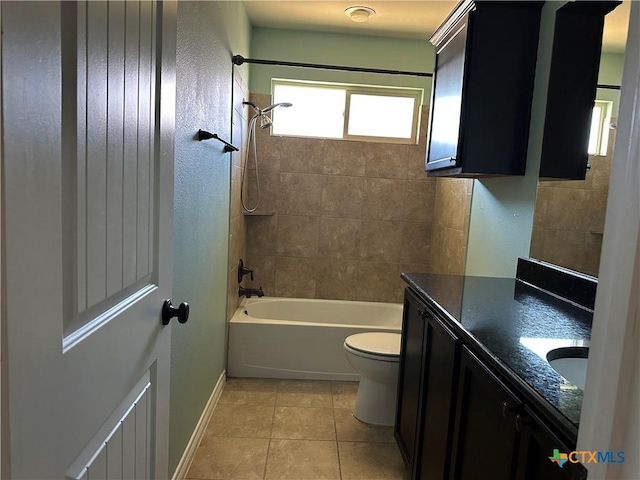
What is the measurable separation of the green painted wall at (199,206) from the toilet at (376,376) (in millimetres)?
848

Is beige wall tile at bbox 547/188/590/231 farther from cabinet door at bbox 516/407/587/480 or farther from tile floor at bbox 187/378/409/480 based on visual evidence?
tile floor at bbox 187/378/409/480

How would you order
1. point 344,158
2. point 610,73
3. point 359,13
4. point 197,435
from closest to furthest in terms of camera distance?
point 610,73
point 197,435
point 359,13
point 344,158

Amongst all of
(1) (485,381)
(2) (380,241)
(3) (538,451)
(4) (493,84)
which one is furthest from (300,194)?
(3) (538,451)

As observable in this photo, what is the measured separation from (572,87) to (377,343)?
1.60m

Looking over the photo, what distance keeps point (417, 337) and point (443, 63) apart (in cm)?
146

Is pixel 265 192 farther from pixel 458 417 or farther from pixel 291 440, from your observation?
pixel 458 417

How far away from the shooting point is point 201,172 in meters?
1.95

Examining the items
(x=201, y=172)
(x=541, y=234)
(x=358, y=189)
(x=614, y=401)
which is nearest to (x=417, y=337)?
(x=541, y=234)

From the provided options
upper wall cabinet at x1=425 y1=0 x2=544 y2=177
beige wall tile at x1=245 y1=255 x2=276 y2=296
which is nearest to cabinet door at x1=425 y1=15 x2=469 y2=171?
upper wall cabinet at x1=425 y1=0 x2=544 y2=177

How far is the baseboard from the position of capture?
6.11 feet

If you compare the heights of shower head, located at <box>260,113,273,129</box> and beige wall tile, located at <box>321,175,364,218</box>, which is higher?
shower head, located at <box>260,113,273,129</box>

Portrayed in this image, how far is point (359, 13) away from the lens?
9.50 feet

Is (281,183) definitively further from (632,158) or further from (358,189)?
(632,158)

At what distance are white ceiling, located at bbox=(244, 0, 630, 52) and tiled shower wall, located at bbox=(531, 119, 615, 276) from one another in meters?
1.64
